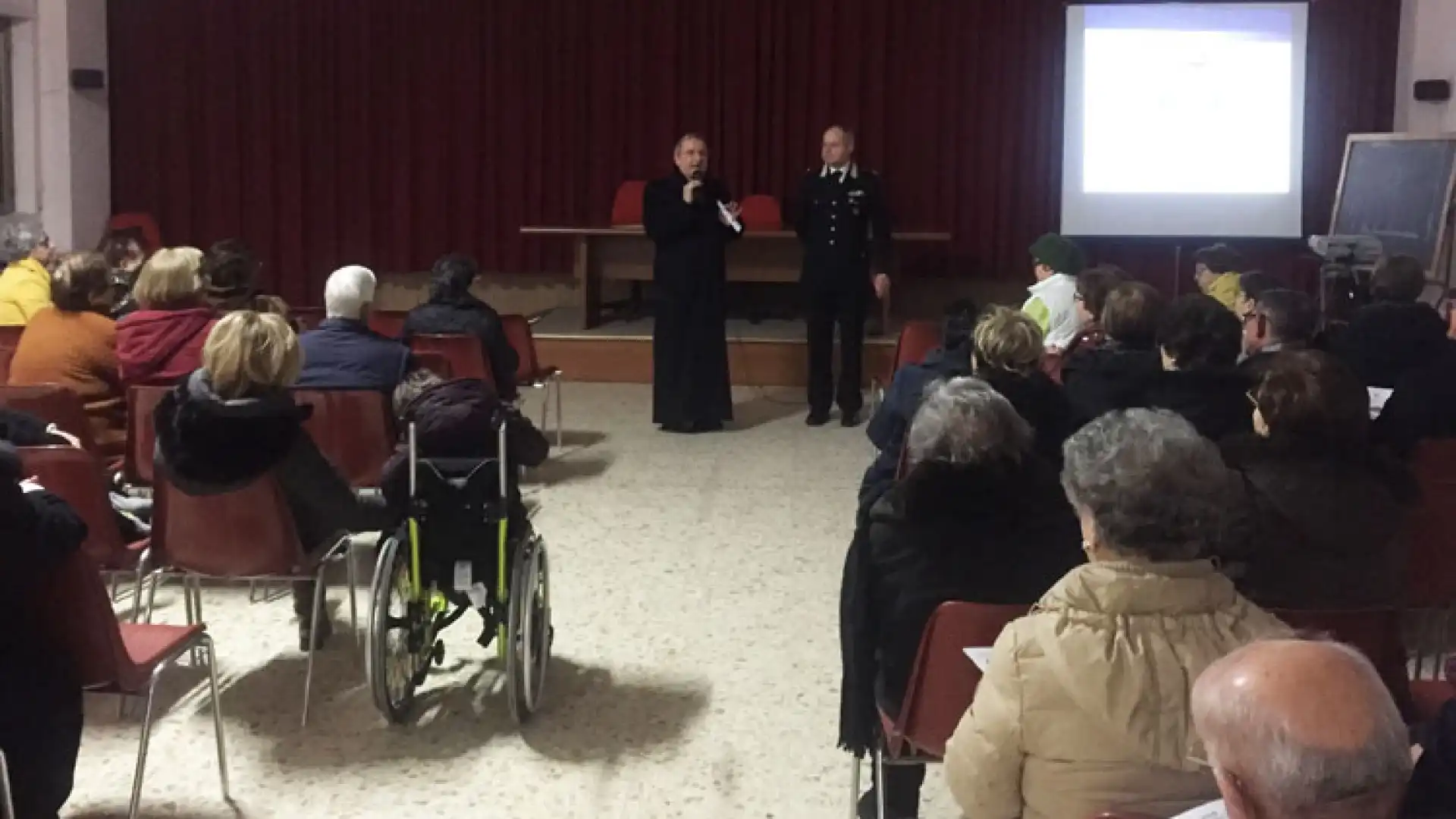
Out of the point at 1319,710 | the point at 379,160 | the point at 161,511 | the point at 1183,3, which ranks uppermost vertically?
the point at 1183,3

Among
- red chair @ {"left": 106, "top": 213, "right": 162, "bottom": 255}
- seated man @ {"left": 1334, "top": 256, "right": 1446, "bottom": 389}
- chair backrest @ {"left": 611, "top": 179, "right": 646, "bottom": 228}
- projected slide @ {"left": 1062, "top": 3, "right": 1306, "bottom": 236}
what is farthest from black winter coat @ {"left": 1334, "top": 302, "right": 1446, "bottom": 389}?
red chair @ {"left": 106, "top": 213, "right": 162, "bottom": 255}

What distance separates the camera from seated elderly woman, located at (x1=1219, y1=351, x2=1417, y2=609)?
2.90 m

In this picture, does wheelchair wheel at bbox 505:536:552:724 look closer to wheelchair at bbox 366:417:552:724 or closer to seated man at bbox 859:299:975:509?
wheelchair at bbox 366:417:552:724

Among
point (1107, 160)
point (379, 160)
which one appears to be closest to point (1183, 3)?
point (1107, 160)

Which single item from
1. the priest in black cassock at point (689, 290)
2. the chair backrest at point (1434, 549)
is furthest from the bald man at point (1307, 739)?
the priest in black cassock at point (689, 290)

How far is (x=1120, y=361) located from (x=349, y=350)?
233 centimetres

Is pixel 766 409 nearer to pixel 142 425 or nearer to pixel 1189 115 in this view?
pixel 1189 115

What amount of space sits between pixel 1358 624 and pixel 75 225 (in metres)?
8.97

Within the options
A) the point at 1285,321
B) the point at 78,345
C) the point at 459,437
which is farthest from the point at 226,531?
the point at 1285,321

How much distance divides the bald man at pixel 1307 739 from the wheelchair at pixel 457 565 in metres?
2.20

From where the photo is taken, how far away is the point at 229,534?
11.4ft

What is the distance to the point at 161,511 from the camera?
347cm

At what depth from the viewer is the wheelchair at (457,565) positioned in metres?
3.36

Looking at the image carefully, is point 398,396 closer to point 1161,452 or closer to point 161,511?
point 161,511
